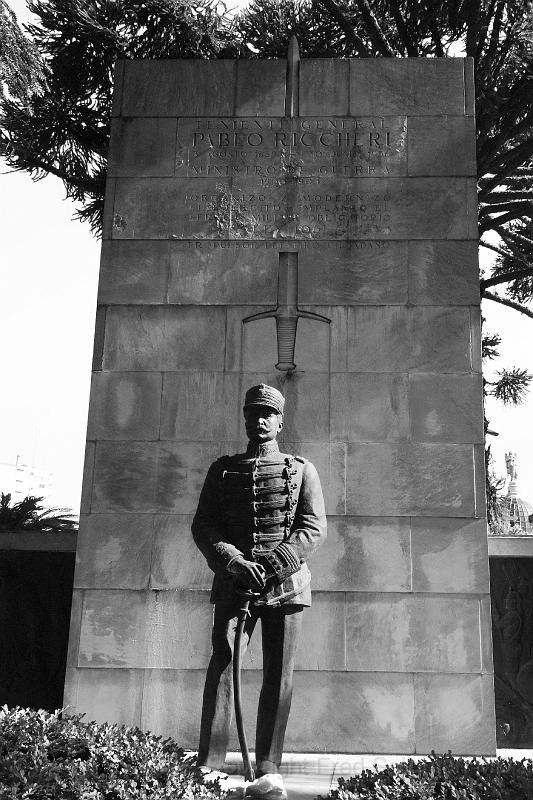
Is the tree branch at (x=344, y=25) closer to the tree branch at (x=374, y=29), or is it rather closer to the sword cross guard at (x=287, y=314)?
the tree branch at (x=374, y=29)

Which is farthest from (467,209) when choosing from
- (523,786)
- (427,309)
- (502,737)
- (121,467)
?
(523,786)

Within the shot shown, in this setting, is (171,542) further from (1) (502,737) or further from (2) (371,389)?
(1) (502,737)

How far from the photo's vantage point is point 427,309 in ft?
35.7

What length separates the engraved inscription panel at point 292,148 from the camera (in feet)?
37.2

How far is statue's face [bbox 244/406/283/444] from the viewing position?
8469 mm

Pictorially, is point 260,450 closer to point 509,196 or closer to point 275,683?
point 275,683

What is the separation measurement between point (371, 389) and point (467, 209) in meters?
2.52

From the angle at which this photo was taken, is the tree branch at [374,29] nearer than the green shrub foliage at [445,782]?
No

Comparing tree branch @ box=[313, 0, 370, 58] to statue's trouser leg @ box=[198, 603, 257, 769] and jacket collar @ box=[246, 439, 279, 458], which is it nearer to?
jacket collar @ box=[246, 439, 279, 458]

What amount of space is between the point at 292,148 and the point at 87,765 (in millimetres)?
7691

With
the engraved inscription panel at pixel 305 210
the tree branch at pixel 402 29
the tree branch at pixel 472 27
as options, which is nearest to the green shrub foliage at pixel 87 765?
the engraved inscription panel at pixel 305 210

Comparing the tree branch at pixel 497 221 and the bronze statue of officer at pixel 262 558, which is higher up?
the tree branch at pixel 497 221

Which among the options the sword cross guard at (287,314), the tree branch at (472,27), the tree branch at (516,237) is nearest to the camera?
the sword cross guard at (287,314)

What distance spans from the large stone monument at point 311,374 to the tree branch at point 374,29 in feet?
14.6
